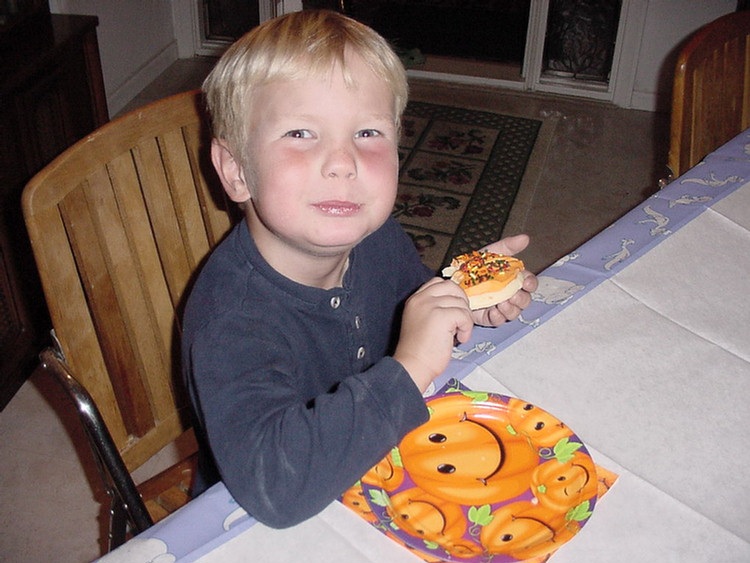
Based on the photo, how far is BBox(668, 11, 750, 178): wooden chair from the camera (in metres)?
1.31

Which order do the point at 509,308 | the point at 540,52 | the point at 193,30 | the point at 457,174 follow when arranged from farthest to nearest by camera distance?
1. the point at 193,30
2. the point at 540,52
3. the point at 457,174
4. the point at 509,308

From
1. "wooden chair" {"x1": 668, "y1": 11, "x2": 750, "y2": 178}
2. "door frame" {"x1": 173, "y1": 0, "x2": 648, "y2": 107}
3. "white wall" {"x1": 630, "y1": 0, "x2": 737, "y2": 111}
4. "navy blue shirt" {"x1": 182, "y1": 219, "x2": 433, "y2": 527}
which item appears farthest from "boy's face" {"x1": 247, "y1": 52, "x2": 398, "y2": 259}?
"white wall" {"x1": 630, "y1": 0, "x2": 737, "y2": 111}

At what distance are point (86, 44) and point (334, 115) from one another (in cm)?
140

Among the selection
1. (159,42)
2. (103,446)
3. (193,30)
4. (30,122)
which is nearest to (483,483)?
(103,446)

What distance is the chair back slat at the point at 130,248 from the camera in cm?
86

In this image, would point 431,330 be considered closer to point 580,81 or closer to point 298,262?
point 298,262

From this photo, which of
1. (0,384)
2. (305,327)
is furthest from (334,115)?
(0,384)

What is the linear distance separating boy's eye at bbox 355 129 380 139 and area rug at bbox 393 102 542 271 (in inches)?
57.9

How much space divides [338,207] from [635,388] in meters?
0.38

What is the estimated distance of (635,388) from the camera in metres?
0.79

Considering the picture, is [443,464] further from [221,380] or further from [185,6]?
[185,6]

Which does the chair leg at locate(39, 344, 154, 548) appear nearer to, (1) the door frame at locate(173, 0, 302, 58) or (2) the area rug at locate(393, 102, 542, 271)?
(2) the area rug at locate(393, 102, 542, 271)

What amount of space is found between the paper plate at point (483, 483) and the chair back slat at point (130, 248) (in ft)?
1.46

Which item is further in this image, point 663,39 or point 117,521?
point 663,39
